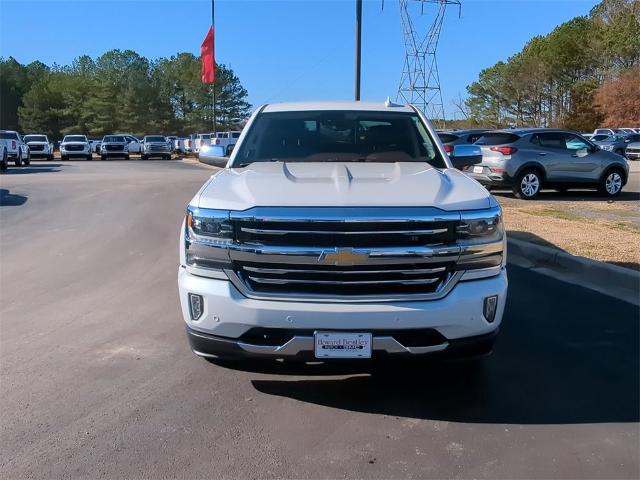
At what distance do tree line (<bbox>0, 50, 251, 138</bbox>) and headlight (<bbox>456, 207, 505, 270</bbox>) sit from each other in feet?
228

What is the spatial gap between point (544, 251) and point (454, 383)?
4.24m

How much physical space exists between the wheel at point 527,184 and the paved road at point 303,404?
8680mm

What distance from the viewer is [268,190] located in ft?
12.8

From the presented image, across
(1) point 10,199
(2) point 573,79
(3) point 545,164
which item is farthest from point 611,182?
(2) point 573,79

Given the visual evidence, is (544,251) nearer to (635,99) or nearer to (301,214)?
(301,214)

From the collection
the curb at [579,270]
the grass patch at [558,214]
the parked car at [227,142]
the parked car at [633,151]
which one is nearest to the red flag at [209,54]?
the parked car at [227,142]

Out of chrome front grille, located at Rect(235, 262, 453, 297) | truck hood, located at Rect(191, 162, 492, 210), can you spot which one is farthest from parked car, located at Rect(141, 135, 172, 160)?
chrome front grille, located at Rect(235, 262, 453, 297)

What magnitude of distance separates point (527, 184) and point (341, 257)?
12.2 m

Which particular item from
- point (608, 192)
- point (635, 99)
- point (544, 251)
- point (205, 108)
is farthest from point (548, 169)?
point (205, 108)

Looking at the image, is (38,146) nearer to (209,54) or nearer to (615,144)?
(209,54)

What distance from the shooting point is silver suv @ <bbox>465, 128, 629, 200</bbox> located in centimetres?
1473

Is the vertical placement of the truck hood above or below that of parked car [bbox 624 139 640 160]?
above

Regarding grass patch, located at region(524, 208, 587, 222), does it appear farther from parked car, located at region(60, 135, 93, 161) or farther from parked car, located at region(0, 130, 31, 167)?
parked car, located at region(60, 135, 93, 161)

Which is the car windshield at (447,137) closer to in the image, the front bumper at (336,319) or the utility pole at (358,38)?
the utility pole at (358,38)
